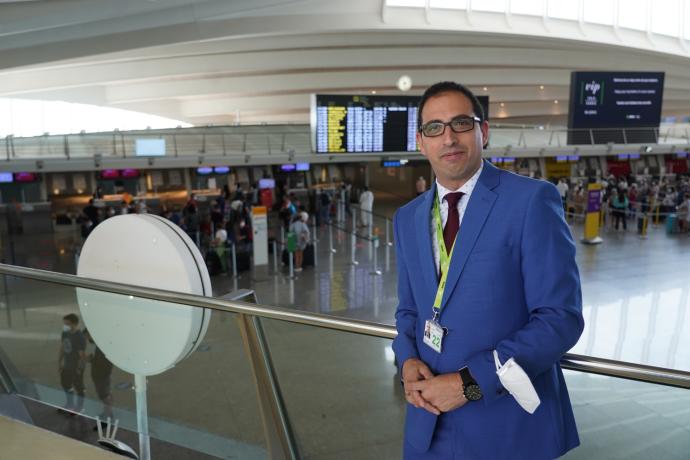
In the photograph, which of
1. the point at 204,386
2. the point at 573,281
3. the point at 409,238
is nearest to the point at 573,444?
the point at 573,281

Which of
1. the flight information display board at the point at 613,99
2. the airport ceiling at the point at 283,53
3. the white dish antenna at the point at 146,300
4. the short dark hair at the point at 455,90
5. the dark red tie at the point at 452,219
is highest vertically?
the airport ceiling at the point at 283,53

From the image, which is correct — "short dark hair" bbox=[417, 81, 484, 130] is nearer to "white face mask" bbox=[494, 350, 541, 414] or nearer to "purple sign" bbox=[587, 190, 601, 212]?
"white face mask" bbox=[494, 350, 541, 414]

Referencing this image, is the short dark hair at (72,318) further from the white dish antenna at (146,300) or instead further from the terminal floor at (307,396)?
the white dish antenna at (146,300)

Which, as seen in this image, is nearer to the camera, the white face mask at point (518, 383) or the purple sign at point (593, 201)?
the white face mask at point (518, 383)

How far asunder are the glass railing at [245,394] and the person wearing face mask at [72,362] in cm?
3

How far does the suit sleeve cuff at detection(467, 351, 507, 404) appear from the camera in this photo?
56.9 inches

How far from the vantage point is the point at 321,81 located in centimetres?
3111

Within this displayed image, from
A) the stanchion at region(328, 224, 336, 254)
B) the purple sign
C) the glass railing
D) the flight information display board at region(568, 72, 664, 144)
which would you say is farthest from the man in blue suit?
the flight information display board at region(568, 72, 664, 144)

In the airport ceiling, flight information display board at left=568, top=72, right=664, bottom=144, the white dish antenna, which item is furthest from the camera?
flight information display board at left=568, top=72, right=664, bottom=144

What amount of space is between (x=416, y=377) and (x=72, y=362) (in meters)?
2.58

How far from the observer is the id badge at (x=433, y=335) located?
1598 mm

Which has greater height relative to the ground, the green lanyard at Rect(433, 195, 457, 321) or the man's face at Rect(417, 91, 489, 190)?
the man's face at Rect(417, 91, 489, 190)

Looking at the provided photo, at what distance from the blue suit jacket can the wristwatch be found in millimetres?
20

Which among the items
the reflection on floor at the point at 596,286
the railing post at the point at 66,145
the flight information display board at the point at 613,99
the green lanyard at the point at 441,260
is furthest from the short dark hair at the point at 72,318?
the flight information display board at the point at 613,99
